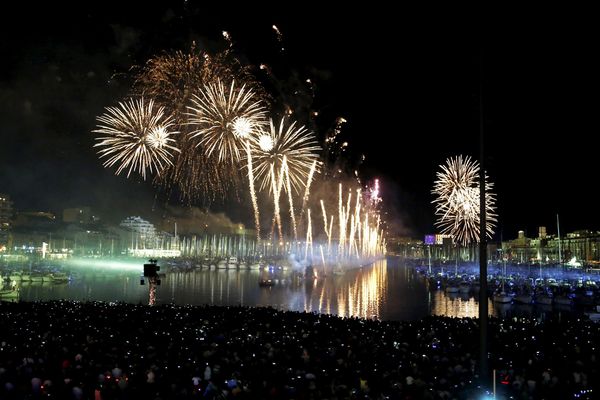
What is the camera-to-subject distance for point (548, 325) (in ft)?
61.2

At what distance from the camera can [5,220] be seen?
131250mm

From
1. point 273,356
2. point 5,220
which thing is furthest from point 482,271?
point 5,220

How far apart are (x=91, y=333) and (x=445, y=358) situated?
33.3 feet

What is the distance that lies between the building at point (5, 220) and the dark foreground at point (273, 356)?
409 feet

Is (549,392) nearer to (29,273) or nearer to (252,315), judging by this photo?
(252,315)

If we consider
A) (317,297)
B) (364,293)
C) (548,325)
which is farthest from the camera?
(364,293)

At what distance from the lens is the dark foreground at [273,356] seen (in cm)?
1035

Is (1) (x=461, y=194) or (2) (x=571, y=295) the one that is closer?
(1) (x=461, y=194)

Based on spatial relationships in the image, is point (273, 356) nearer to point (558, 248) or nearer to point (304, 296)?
point (304, 296)

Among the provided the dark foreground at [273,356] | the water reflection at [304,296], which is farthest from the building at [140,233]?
the dark foreground at [273,356]

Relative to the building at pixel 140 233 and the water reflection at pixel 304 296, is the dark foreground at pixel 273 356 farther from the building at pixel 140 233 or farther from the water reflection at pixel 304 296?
the building at pixel 140 233

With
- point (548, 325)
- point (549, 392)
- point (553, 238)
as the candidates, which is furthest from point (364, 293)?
point (553, 238)

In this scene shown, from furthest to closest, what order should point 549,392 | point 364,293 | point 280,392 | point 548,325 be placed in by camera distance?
1. point 364,293
2. point 548,325
3. point 549,392
4. point 280,392

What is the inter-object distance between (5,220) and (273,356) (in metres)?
140
